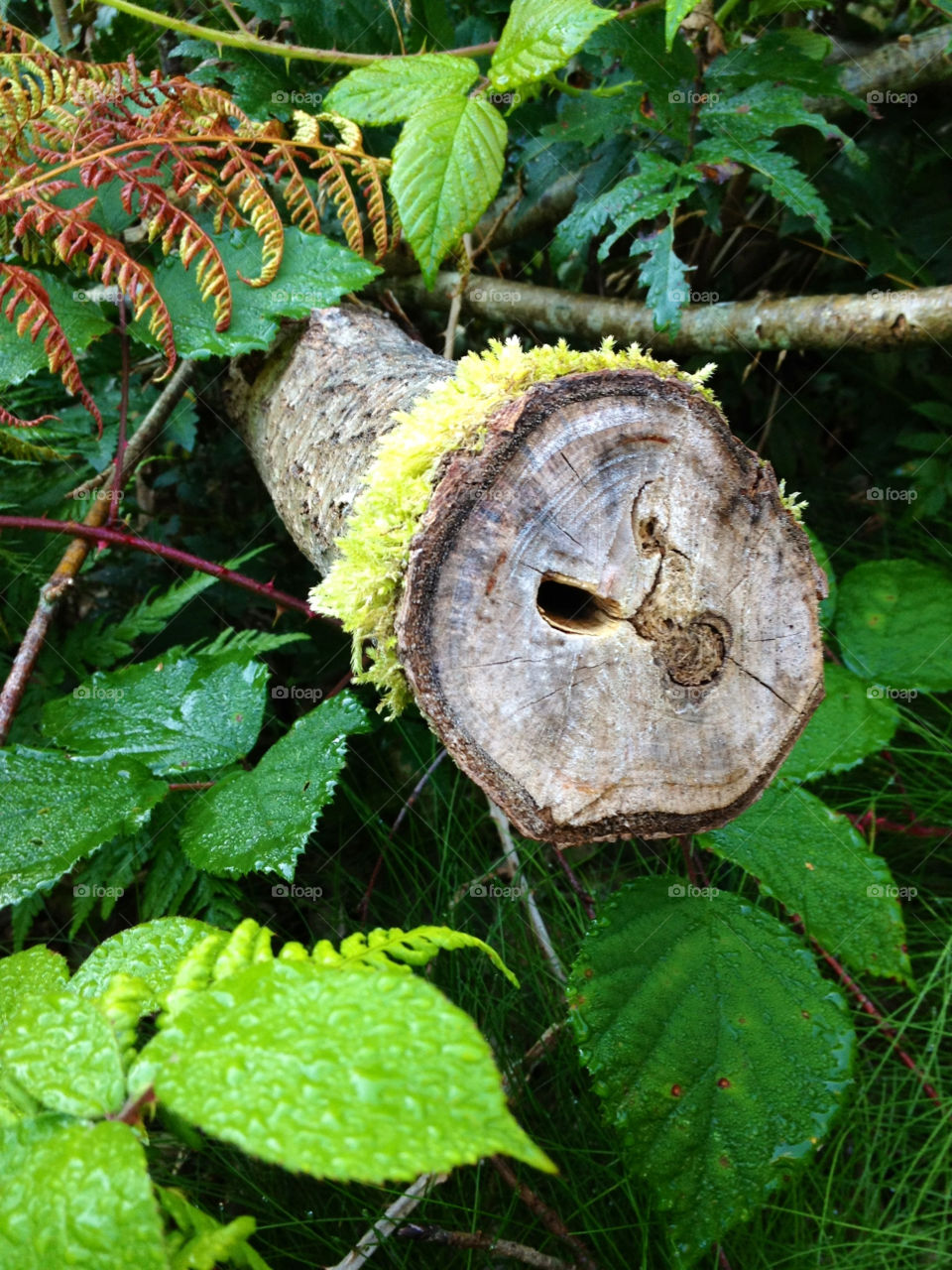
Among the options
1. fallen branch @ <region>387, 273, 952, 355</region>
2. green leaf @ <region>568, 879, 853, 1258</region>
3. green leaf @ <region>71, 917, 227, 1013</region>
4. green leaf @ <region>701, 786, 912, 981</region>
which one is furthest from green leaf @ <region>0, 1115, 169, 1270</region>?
fallen branch @ <region>387, 273, 952, 355</region>

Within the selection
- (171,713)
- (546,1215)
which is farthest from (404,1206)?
(171,713)

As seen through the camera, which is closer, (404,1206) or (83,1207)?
(83,1207)

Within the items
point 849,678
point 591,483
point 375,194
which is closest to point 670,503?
point 591,483

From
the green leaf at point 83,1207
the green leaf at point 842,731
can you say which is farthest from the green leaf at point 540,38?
the green leaf at point 83,1207

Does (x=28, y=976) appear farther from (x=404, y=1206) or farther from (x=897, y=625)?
(x=897, y=625)

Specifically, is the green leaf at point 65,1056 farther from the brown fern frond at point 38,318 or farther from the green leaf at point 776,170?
the green leaf at point 776,170

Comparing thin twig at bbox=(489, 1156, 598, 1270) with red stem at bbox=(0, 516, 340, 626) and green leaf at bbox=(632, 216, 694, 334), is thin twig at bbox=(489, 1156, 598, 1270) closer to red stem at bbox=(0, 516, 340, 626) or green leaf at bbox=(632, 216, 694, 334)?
red stem at bbox=(0, 516, 340, 626)
